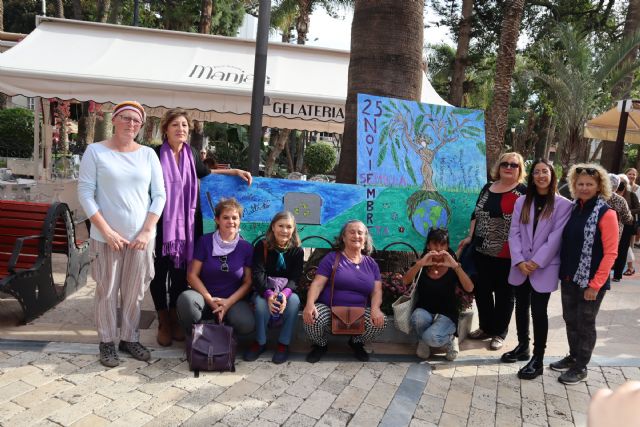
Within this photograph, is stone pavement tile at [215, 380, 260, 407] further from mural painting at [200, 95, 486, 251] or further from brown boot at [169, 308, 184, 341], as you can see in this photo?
mural painting at [200, 95, 486, 251]

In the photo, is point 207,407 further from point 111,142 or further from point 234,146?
point 234,146

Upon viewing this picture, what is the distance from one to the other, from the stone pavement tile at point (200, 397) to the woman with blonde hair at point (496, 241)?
8.05ft

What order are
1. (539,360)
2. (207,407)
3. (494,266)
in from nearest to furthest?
1. (207,407)
2. (539,360)
3. (494,266)

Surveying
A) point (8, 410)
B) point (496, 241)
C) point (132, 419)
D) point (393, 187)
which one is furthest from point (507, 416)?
point (8, 410)

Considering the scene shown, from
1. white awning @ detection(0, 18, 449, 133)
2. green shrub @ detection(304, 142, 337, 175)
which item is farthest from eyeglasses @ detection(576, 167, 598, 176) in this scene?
green shrub @ detection(304, 142, 337, 175)

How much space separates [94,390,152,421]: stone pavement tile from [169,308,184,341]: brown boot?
3.11 ft

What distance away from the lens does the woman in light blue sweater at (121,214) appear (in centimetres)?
346

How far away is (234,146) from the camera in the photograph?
22.6 meters

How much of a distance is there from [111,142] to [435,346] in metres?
2.86

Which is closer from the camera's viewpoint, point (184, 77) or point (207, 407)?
point (207, 407)

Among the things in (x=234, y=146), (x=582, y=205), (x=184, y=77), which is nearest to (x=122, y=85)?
(x=184, y=77)

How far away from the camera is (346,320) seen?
3863mm

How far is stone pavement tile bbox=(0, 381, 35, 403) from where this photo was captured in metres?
3.05

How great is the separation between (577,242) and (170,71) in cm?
590
